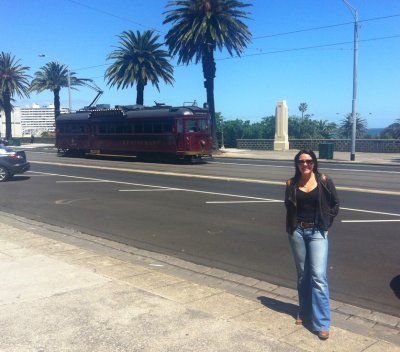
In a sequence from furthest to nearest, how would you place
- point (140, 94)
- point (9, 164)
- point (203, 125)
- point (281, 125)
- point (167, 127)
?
1. point (140, 94)
2. point (281, 125)
3. point (203, 125)
4. point (167, 127)
5. point (9, 164)

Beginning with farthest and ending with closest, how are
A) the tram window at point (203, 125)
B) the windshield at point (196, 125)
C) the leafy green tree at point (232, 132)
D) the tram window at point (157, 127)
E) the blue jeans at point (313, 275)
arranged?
the leafy green tree at point (232, 132) < the tram window at point (157, 127) < the tram window at point (203, 125) < the windshield at point (196, 125) < the blue jeans at point (313, 275)

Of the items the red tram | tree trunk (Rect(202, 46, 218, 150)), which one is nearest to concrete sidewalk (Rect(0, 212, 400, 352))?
the red tram

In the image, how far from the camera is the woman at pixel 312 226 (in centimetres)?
435

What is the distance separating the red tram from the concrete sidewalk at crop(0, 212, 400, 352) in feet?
67.8

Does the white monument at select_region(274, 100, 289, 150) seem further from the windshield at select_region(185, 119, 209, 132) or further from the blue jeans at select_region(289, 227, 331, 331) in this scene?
the blue jeans at select_region(289, 227, 331, 331)

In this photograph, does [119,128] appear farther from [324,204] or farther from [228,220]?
[324,204]

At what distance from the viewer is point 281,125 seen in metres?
42.4

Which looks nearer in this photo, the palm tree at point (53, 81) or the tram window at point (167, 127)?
the tram window at point (167, 127)

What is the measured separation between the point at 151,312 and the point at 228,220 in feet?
18.3

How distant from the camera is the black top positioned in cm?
439

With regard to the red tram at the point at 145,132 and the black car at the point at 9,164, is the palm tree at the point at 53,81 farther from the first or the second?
the black car at the point at 9,164

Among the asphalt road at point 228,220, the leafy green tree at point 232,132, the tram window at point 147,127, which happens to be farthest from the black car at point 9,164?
the leafy green tree at point 232,132

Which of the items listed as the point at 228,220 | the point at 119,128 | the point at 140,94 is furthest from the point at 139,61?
the point at 228,220

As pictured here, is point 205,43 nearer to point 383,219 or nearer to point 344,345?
point 383,219
